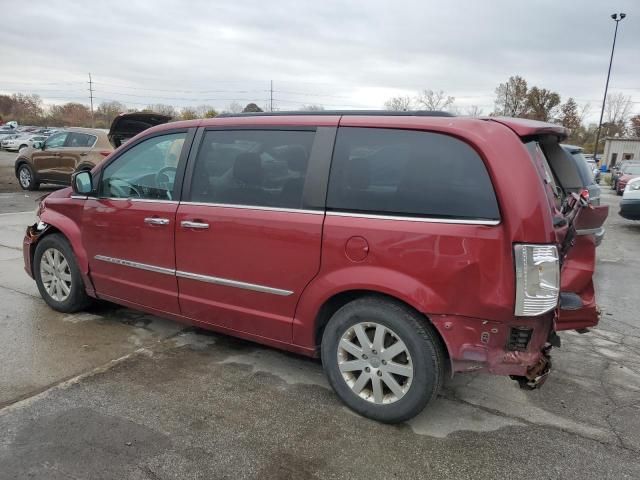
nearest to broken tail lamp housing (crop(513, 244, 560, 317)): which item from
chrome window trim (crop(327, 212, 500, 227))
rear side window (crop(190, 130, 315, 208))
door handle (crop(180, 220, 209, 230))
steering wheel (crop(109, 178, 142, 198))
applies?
chrome window trim (crop(327, 212, 500, 227))

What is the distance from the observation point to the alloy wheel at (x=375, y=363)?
2871 mm

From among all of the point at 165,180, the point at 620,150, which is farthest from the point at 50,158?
the point at 620,150

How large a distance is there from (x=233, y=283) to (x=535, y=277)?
1.90m

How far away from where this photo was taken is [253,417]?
118 inches

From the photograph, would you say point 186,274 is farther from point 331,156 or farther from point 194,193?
point 331,156

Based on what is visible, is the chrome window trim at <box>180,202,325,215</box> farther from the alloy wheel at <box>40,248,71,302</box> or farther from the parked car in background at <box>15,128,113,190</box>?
the parked car in background at <box>15,128,113,190</box>

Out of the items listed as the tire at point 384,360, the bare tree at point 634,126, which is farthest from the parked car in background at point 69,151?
the bare tree at point 634,126

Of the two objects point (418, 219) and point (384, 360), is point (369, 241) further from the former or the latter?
point (384, 360)

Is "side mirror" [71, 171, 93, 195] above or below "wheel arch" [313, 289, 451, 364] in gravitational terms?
above

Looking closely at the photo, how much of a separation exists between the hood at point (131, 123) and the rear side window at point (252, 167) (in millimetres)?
7702

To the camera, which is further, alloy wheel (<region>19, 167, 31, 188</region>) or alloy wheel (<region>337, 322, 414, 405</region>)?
alloy wheel (<region>19, 167, 31, 188</region>)

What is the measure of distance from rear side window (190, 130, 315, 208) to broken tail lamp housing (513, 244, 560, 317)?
1350 millimetres

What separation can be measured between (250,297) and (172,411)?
847 mm

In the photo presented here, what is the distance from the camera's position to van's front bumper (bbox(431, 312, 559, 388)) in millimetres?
2644
